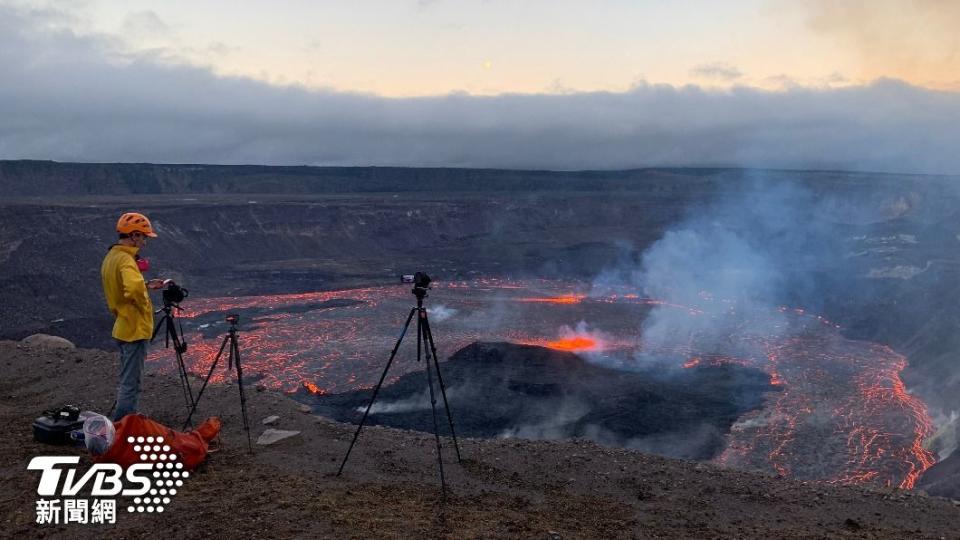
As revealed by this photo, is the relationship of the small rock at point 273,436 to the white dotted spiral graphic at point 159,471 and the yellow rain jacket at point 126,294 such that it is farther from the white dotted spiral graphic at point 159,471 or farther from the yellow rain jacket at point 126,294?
the yellow rain jacket at point 126,294

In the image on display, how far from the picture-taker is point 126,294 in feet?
23.0

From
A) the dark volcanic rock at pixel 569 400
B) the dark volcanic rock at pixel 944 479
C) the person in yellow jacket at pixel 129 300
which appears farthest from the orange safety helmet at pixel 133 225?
the dark volcanic rock at pixel 944 479

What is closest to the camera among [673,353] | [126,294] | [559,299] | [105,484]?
[105,484]

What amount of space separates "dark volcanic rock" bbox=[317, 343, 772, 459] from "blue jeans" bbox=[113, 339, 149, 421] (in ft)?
36.3

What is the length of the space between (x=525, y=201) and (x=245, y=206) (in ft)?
172

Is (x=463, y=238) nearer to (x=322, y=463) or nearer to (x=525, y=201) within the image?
(x=525, y=201)

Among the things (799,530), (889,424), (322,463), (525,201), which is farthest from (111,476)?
(525,201)

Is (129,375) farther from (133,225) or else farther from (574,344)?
(574,344)

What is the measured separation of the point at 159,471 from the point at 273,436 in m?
2.29

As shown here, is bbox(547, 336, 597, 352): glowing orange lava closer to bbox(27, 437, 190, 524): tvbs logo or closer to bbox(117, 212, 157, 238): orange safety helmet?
bbox(117, 212, 157, 238): orange safety helmet

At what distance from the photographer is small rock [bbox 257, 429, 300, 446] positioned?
28.8ft

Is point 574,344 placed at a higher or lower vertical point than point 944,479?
lower

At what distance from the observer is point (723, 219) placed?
8225 cm

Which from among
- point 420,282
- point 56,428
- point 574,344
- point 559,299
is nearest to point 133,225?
point 56,428
